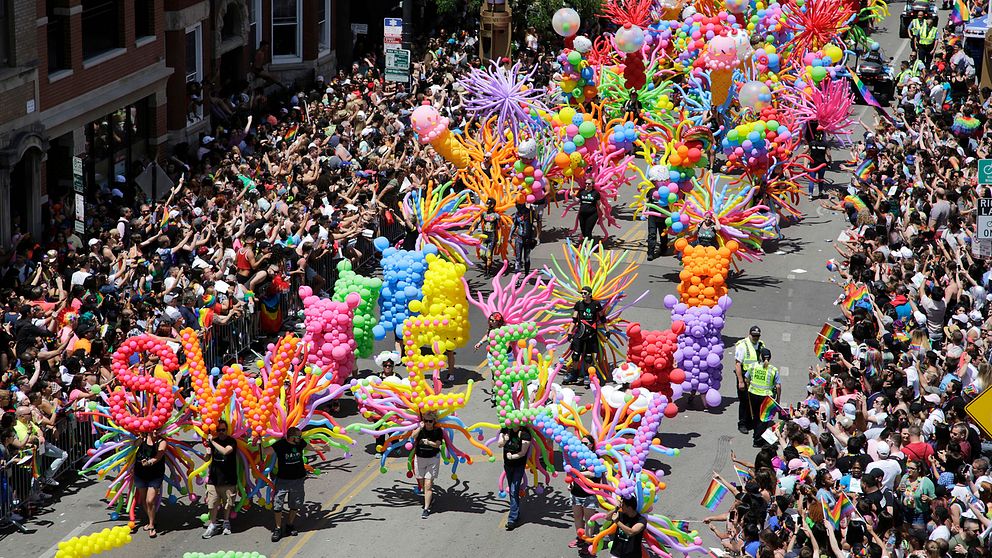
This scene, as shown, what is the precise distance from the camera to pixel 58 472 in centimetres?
1967

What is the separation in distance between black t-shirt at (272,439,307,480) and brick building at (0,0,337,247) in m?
7.26

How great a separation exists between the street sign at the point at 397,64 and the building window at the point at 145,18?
5072mm

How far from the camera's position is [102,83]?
29.7m

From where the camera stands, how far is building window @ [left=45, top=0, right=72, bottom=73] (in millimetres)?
28016

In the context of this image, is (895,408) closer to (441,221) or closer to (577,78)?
(441,221)

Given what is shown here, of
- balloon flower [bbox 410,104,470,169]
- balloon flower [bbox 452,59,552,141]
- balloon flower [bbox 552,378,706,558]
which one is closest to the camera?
balloon flower [bbox 552,378,706,558]

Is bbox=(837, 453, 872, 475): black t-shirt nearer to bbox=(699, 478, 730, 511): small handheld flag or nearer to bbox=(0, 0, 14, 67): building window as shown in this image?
bbox=(699, 478, 730, 511): small handheld flag

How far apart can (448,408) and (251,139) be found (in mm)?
14895

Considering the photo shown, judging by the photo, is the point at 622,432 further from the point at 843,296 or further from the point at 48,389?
the point at 843,296

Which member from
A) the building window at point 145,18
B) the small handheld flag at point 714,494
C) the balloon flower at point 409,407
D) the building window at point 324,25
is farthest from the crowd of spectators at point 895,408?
the building window at point 324,25

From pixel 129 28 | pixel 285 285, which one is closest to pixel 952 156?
pixel 285 285

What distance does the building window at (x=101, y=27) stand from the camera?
2947cm

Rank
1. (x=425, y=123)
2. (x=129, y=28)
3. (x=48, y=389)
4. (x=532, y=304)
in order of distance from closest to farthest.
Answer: (x=48, y=389) < (x=532, y=304) < (x=425, y=123) < (x=129, y=28)

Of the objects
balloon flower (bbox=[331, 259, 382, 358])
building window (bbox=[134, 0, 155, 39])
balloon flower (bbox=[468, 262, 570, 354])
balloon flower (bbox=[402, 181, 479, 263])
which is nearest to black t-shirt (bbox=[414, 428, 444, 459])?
balloon flower (bbox=[468, 262, 570, 354])
